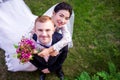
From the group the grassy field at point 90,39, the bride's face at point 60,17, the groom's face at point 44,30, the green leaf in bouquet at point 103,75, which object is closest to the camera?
the groom's face at point 44,30

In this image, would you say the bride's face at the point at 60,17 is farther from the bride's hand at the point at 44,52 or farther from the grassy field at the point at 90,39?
the grassy field at the point at 90,39

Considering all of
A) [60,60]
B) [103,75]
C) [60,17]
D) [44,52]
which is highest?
[60,17]

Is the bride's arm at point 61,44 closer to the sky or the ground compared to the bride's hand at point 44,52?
closer to the sky

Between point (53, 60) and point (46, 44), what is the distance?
31 cm

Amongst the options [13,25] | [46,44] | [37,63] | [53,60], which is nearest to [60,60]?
[53,60]

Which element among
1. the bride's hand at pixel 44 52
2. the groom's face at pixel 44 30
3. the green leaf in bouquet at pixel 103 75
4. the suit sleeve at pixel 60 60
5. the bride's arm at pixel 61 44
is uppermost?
the groom's face at pixel 44 30

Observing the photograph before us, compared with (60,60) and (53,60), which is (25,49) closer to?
(53,60)

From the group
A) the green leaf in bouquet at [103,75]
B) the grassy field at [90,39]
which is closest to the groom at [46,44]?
the grassy field at [90,39]

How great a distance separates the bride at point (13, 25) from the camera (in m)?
4.57

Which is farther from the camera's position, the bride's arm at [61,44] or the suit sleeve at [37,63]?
the suit sleeve at [37,63]

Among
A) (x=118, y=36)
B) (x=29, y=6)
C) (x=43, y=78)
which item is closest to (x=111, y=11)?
(x=118, y=36)

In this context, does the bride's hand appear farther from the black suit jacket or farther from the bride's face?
the bride's face

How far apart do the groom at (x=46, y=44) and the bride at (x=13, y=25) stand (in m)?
0.30

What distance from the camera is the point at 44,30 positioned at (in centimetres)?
372
